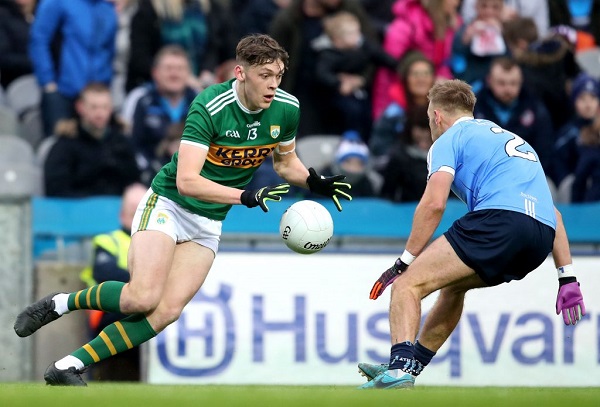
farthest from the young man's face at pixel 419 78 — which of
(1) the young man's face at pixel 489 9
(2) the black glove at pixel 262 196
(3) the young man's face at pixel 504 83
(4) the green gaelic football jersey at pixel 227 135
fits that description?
(2) the black glove at pixel 262 196

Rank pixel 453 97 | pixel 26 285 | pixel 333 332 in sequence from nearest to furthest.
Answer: pixel 453 97 < pixel 333 332 < pixel 26 285

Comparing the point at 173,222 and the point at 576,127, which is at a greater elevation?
the point at 576,127

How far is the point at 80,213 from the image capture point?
452 inches

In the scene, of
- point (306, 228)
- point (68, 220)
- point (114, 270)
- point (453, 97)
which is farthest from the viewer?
point (68, 220)

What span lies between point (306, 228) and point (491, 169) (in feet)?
4.11

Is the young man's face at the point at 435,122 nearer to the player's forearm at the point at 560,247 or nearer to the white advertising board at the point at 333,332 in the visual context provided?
the player's forearm at the point at 560,247

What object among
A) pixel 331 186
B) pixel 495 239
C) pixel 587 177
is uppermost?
pixel 587 177

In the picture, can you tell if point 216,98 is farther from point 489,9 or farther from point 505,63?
point 489,9

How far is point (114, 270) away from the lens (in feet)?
35.2

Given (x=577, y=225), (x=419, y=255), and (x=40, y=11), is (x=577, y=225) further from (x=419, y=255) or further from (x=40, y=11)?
(x=40, y=11)

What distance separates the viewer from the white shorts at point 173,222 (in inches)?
320

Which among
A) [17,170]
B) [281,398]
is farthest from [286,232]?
[17,170]

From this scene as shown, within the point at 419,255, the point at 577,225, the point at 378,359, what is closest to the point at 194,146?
the point at 419,255

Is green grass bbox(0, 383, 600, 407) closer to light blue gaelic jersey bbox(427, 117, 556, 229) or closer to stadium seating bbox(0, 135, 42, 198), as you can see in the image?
light blue gaelic jersey bbox(427, 117, 556, 229)
